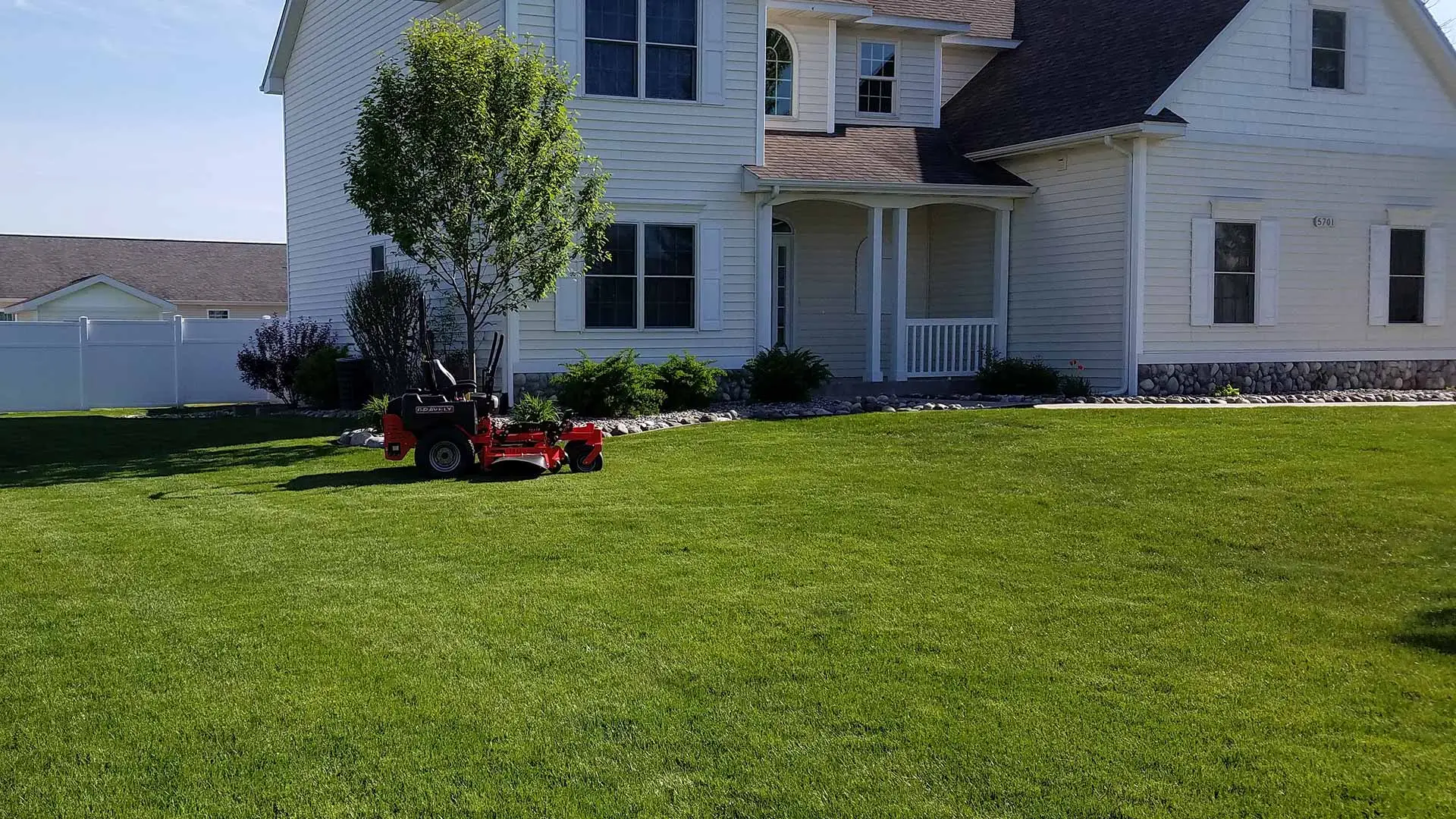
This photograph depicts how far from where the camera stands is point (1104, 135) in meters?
17.1

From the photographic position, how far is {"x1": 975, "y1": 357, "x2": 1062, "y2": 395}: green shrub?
17781mm

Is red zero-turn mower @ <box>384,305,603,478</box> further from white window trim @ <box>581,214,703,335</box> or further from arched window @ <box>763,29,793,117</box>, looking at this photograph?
arched window @ <box>763,29,793,117</box>

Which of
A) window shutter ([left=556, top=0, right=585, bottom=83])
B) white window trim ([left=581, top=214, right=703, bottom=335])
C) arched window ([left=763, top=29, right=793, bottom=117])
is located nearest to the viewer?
window shutter ([left=556, top=0, right=585, bottom=83])

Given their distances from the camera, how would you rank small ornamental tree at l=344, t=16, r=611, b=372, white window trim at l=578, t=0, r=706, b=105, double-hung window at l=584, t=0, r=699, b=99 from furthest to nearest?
double-hung window at l=584, t=0, r=699, b=99 < white window trim at l=578, t=0, r=706, b=105 < small ornamental tree at l=344, t=16, r=611, b=372

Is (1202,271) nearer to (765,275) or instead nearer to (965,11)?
(765,275)

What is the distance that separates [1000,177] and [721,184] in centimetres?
453

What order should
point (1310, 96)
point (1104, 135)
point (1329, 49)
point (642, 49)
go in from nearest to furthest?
point (642, 49)
point (1104, 135)
point (1310, 96)
point (1329, 49)

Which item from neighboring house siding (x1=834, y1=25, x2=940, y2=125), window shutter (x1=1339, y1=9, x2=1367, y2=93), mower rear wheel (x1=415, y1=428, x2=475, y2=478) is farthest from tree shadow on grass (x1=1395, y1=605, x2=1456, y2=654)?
neighboring house siding (x1=834, y1=25, x2=940, y2=125)

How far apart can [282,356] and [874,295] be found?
9.93m

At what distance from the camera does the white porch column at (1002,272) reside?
62.5 ft

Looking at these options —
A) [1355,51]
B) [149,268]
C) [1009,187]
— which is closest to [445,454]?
[1009,187]

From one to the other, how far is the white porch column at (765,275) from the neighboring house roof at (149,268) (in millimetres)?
25465

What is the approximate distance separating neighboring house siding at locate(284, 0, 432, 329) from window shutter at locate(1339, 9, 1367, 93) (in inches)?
536

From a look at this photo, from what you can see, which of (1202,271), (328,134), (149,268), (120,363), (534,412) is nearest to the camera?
(534,412)
